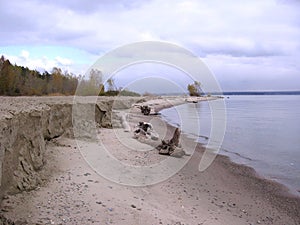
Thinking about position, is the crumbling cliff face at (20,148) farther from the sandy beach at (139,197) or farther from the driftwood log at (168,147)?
the driftwood log at (168,147)

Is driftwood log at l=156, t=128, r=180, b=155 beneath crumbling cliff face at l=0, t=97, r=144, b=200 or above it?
beneath

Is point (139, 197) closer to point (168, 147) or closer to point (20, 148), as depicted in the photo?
point (20, 148)

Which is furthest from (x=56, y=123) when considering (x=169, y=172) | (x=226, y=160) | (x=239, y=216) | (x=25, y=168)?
(x=226, y=160)

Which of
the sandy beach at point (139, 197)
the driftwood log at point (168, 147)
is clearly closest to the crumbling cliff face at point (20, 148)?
the sandy beach at point (139, 197)

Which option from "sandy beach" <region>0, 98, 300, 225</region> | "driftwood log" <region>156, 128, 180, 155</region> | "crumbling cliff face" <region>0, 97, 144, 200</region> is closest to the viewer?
"crumbling cliff face" <region>0, 97, 144, 200</region>

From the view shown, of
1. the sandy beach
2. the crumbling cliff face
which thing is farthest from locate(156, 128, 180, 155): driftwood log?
the crumbling cliff face

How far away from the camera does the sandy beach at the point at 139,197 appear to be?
6.82 m

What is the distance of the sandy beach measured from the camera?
22.4 feet

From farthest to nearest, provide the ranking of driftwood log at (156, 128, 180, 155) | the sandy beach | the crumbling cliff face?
driftwood log at (156, 128, 180, 155)
the sandy beach
the crumbling cliff face

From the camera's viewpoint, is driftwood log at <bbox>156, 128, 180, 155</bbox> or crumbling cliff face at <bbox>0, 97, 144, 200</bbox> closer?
crumbling cliff face at <bbox>0, 97, 144, 200</bbox>

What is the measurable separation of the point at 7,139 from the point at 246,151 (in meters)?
16.5

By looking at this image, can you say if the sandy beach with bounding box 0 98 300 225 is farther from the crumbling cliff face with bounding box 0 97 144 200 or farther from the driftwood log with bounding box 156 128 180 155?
the driftwood log with bounding box 156 128 180 155

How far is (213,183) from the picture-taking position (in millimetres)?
11734

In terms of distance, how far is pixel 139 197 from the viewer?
8.71 m
